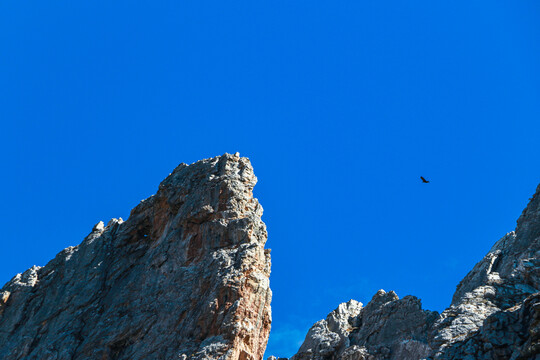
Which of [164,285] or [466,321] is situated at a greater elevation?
[164,285]

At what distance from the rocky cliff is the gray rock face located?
16943mm

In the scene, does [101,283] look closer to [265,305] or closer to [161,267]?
[161,267]

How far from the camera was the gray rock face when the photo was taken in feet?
189

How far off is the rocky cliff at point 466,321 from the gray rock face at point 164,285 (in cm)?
1694

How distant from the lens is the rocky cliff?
41.2 meters

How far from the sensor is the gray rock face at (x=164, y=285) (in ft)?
189

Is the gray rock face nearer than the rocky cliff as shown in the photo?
No

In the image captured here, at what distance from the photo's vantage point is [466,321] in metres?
47.5

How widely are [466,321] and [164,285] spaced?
28767mm

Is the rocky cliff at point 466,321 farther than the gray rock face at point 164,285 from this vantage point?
No

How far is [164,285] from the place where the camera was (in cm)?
6378

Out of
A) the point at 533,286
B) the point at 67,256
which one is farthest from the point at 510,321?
the point at 67,256

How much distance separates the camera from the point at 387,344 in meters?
71.5

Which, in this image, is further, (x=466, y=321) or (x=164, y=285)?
(x=164, y=285)
